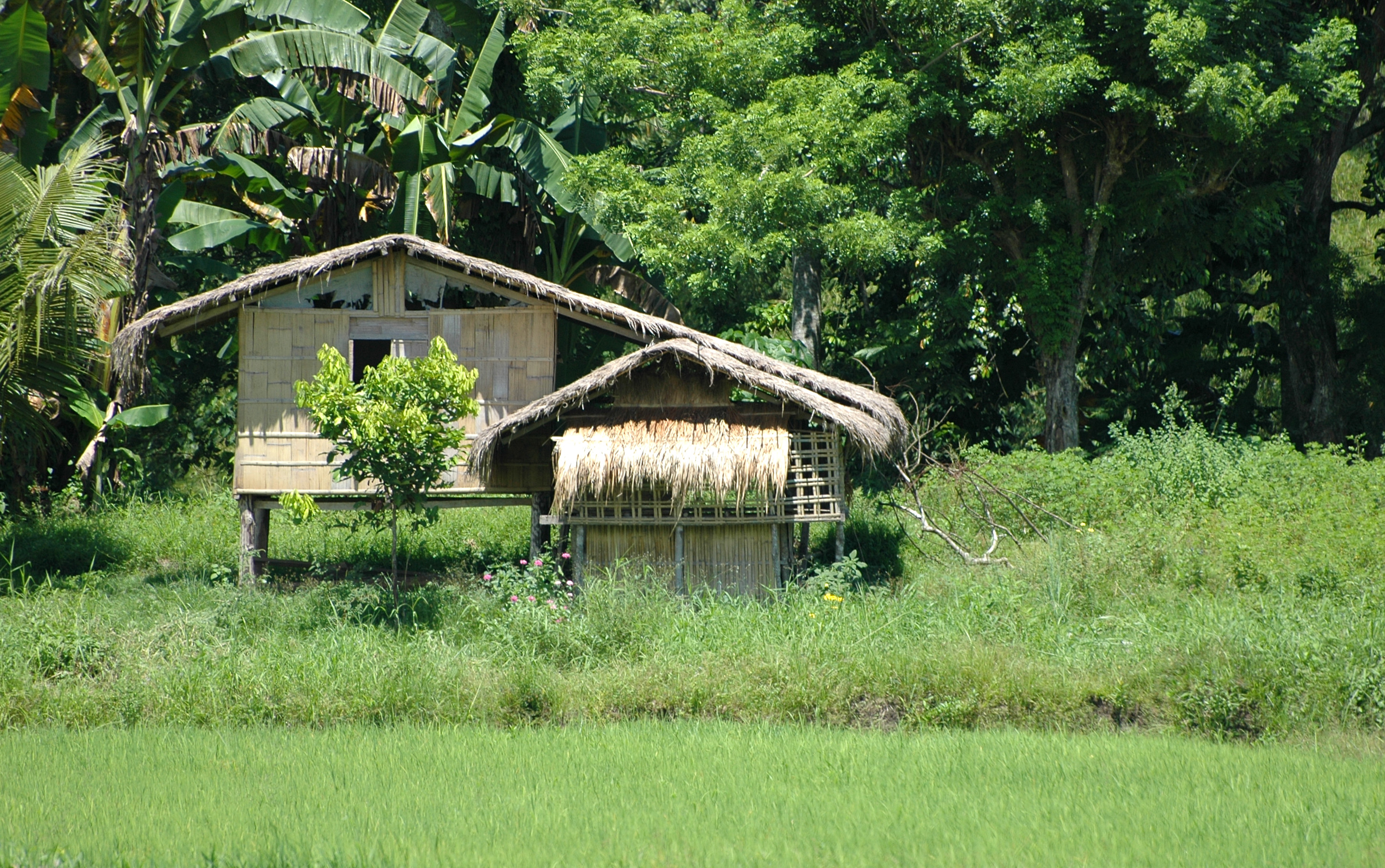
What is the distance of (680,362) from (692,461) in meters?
1.24

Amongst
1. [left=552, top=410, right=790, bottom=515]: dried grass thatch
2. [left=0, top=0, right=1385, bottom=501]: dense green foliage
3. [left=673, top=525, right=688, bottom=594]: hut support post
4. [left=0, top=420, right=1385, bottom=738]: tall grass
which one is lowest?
[left=0, top=420, right=1385, bottom=738]: tall grass

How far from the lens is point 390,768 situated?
732 cm

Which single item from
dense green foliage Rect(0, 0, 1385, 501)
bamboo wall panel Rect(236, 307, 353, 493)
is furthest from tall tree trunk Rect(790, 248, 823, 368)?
bamboo wall panel Rect(236, 307, 353, 493)

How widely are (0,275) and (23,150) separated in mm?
3366

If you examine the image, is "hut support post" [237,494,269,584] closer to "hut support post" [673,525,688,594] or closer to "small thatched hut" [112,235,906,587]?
"small thatched hut" [112,235,906,587]

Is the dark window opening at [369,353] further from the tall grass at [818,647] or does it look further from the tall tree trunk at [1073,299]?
the tall tree trunk at [1073,299]

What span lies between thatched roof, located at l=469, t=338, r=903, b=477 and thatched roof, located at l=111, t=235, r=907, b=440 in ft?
1.01

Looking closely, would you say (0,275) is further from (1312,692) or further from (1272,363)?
(1272,363)

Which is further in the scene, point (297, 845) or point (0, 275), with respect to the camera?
point (0, 275)

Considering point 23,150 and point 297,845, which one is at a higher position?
point 23,150

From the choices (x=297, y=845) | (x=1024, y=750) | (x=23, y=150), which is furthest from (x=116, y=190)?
(x=1024, y=750)

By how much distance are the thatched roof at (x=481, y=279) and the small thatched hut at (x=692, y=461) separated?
8.1 inches

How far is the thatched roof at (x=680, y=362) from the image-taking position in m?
10.8

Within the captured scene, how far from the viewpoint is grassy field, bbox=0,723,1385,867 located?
5.75 meters
